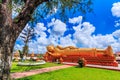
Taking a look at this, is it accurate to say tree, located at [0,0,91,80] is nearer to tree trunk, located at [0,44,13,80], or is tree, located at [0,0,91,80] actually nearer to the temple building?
tree trunk, located at [0,44,13,80]

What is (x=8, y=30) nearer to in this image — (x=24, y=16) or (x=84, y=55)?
(x=24, y=16)

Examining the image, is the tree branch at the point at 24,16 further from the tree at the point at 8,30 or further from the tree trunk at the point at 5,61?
the tree trunk at the point at 5,61

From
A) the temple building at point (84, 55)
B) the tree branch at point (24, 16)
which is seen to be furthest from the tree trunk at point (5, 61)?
the temple building at point (84, 55)

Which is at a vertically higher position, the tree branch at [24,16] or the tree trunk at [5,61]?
the tree branch at [24,16]

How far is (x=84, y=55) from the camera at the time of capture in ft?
86.0

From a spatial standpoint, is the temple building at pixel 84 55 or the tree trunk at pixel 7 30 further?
the temple building at pixel 84 55

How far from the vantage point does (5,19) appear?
6.54m

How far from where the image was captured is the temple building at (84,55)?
73.6 feet

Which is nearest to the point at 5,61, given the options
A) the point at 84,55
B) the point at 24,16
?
the point at 24,16

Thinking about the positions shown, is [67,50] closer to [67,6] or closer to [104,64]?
[104,64]

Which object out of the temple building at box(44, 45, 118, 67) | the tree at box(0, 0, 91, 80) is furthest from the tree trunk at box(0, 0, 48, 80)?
the temple building at box(44, 45, 118, 67)

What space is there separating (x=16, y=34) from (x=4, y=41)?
0.46 meters

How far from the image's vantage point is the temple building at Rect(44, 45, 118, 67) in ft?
73.6

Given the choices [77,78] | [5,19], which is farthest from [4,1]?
[77,78]
